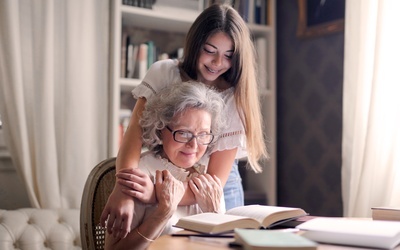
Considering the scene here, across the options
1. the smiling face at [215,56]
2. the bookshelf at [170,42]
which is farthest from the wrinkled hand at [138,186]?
the bookshelf at [170,42]

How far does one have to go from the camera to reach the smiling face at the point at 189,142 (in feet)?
5.24

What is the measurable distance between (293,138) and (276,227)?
6.82 feet

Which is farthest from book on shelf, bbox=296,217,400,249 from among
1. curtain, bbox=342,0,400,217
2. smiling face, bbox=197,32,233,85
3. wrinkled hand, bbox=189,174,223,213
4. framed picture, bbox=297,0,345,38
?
framed picture, bbox=297,0,345,38

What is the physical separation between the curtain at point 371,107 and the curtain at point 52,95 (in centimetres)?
128

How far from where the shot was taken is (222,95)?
6.20ft

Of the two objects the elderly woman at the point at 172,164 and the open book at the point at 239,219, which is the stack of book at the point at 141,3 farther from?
the open book at the point at 239,219

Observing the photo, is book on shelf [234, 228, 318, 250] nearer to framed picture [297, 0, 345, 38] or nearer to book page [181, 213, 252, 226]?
book page [181, 213, 252, 226]

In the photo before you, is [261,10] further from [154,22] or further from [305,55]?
[154,22]

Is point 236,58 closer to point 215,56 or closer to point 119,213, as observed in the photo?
point 215,56

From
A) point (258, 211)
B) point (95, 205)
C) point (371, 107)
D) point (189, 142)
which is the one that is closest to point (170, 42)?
point (371, 107)

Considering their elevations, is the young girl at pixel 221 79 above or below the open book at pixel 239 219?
above

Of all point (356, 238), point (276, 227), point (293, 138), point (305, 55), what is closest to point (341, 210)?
point (293, 138)

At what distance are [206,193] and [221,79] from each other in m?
0.51

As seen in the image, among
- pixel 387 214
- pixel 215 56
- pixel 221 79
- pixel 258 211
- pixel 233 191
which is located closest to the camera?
pixel 258 211
